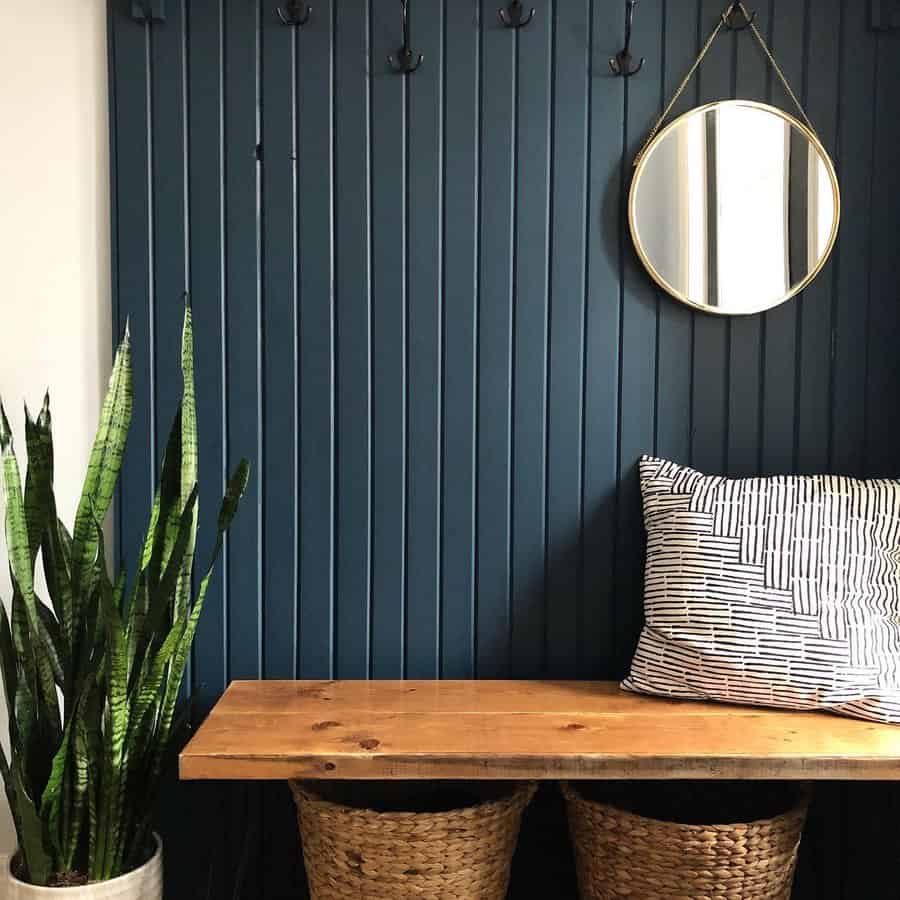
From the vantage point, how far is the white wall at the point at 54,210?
212cm

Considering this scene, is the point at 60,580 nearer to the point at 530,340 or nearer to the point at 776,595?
the point at 530,340

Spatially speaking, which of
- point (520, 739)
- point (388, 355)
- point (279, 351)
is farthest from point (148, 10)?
point (520, 739)

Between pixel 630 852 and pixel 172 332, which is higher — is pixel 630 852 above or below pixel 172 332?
below

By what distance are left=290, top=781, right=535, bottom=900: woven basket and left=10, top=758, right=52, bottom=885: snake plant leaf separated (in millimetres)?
451

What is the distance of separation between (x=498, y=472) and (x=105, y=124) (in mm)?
1117

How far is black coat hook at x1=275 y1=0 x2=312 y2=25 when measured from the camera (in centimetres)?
209

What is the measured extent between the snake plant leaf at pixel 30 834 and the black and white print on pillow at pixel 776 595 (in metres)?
1.13

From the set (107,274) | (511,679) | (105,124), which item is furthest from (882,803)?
(105,124)

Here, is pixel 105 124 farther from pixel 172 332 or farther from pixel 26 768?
pixel 26 768

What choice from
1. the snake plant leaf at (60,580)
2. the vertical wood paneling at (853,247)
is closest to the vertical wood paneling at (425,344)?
the snake plant leaf at (60,580)

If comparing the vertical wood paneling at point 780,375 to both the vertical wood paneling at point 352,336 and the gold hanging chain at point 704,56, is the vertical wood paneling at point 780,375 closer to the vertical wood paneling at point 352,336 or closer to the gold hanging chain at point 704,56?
the gold hanging chain at point 704,56

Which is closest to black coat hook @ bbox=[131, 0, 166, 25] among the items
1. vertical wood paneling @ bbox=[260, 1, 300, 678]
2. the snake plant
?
vertical wood paneling @ bbox=[260, 1, 300, 678]

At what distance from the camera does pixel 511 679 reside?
2.18m

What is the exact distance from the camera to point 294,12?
2094 mm
